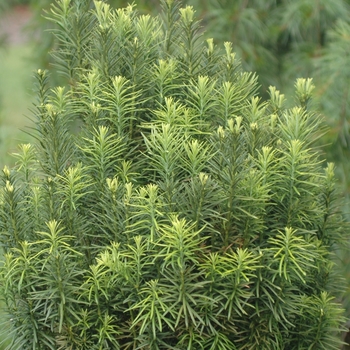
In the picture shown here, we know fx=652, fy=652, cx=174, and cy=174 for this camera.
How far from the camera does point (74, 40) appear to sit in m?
1.56

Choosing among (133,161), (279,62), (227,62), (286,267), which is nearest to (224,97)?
(227,62)

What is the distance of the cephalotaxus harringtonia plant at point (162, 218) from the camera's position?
127 cm

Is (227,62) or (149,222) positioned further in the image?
(227,62)

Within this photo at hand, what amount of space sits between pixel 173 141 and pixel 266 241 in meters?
0.29

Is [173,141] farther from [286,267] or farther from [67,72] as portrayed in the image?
[67,72]

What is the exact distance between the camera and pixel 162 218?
4.26 ft

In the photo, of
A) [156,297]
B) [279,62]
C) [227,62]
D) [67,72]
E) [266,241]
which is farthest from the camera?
[279,62]

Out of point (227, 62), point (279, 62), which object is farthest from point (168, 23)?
point (279, 62)

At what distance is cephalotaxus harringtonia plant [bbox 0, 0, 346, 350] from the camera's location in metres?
1.27

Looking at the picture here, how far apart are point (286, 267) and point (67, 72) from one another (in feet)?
2.41

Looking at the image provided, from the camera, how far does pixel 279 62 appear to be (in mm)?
3539

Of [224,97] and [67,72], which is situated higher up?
[67,72]

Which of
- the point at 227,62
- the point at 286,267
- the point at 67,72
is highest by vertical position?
the point at 67,72

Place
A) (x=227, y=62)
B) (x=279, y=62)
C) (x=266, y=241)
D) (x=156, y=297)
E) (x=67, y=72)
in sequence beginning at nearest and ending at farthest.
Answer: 1. (x=156, y=297)
2. (x=266, y=241)
3. (x=227, y=62)
4. (x=67, y=72)
5. (x=279, y=62)
